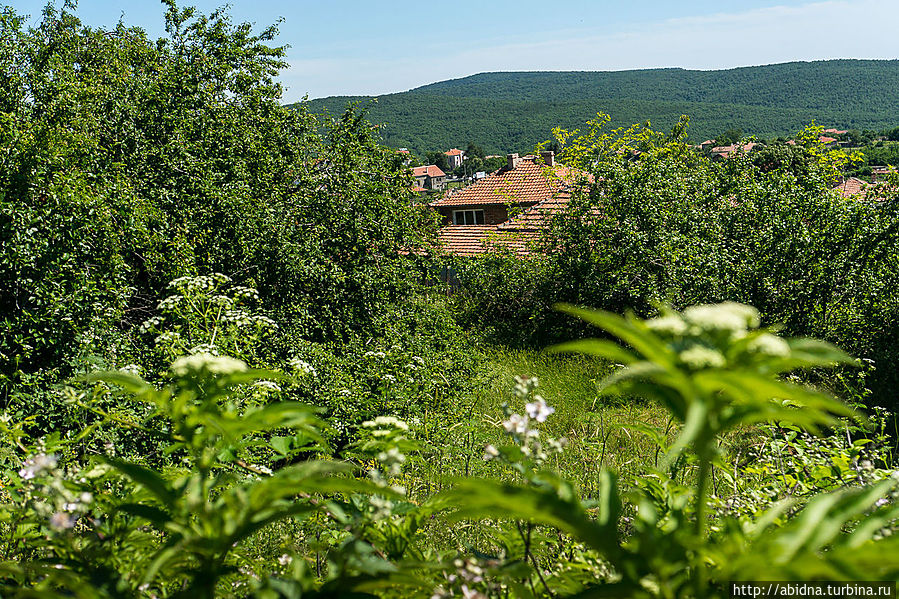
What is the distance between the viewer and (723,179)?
10648 mm

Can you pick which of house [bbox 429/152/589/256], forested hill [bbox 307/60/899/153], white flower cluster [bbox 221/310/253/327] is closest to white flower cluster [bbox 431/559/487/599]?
white flower cluster [bbox 221/310/253/327]

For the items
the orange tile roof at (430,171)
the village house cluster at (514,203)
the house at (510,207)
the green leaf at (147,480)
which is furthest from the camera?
the orange tile roof at (430,171)

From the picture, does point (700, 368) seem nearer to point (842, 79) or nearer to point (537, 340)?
point (537, 340)

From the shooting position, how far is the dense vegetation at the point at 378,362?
1.04m

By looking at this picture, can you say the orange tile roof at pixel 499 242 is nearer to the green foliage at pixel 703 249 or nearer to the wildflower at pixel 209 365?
the green foliage at pixel 703 249

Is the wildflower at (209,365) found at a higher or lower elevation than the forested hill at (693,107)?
lower

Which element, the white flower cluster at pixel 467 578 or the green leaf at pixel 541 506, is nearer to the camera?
the green leaf at pixel 541 506

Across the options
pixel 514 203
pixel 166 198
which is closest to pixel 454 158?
pixel 514 203

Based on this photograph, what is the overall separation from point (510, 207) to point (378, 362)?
700 cm

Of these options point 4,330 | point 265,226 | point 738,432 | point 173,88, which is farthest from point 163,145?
point 738,432

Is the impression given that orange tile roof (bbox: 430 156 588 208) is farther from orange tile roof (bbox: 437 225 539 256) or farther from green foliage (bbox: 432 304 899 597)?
green foliage (bbox: 432 304 899 597)

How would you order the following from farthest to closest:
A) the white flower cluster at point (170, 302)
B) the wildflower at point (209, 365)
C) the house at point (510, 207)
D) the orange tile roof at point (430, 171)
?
the orange tile roof at point (430, 171) → the house at point (510, 207) → the white flower cluster at point (170, 302) → the wildflower at point (209, 365)

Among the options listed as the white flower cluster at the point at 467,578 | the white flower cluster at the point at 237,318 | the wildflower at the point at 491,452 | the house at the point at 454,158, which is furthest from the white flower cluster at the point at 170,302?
the house at the point at 454,158

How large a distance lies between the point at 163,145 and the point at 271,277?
2.42 metres
